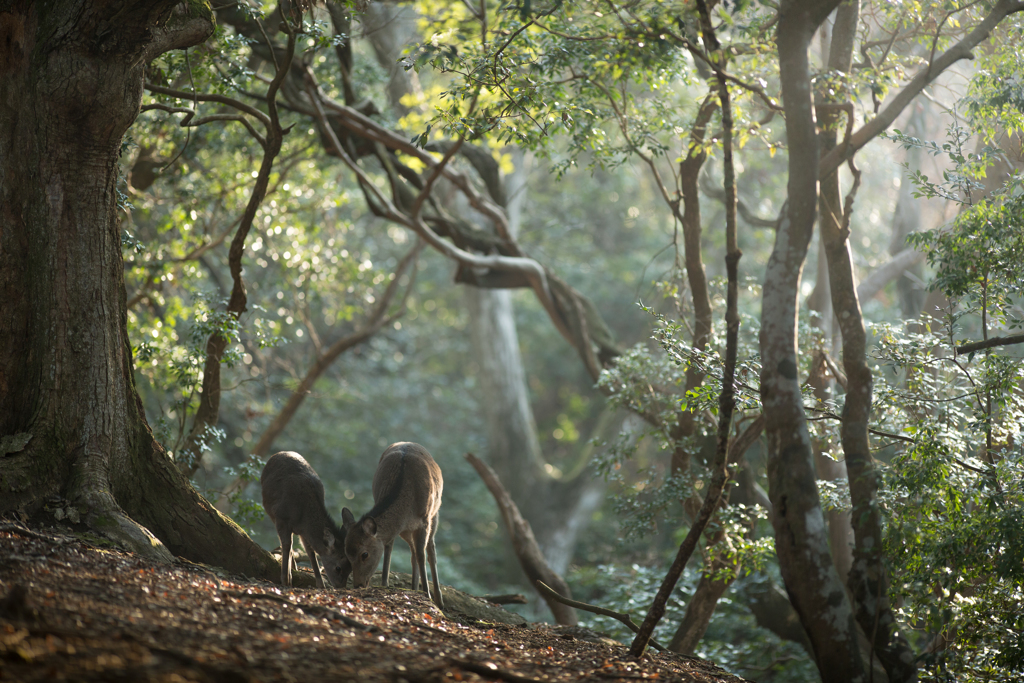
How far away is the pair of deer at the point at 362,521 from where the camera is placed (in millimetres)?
6945

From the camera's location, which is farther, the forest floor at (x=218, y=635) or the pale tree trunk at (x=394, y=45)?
the pale tree trunk at (x=394, y=45)

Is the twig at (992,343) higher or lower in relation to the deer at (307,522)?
higher

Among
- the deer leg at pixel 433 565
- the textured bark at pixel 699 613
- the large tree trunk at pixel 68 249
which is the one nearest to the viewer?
the large tree trunk at pixel 68 249

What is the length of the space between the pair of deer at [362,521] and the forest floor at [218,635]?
133 cm

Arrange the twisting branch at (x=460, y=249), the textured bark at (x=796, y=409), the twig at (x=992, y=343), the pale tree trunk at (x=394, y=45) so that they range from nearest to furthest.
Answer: the textured bark at (x=796, y=409) < the twig at (x=992, y=343) < the twisting branch at (x=460, y=249) < the pale tree trunk at (x=394, y=45)

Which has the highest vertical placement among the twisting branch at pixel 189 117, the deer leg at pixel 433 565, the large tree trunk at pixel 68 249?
the twisting branch at pixel 189 117

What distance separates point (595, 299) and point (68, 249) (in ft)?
55.4

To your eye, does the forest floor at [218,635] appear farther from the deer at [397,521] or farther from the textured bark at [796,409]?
the deer at [397,521]

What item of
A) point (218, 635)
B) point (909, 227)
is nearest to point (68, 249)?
point (218, 635)

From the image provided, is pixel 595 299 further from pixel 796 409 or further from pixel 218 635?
pixel 218 635

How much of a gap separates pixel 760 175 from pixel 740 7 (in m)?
14.4

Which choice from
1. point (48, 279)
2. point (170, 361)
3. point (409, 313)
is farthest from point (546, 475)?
point (48, 279)

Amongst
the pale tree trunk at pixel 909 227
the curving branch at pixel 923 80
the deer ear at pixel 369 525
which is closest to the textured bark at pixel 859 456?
the curving branch at pixel 923 80

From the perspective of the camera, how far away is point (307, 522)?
23.4 feet
